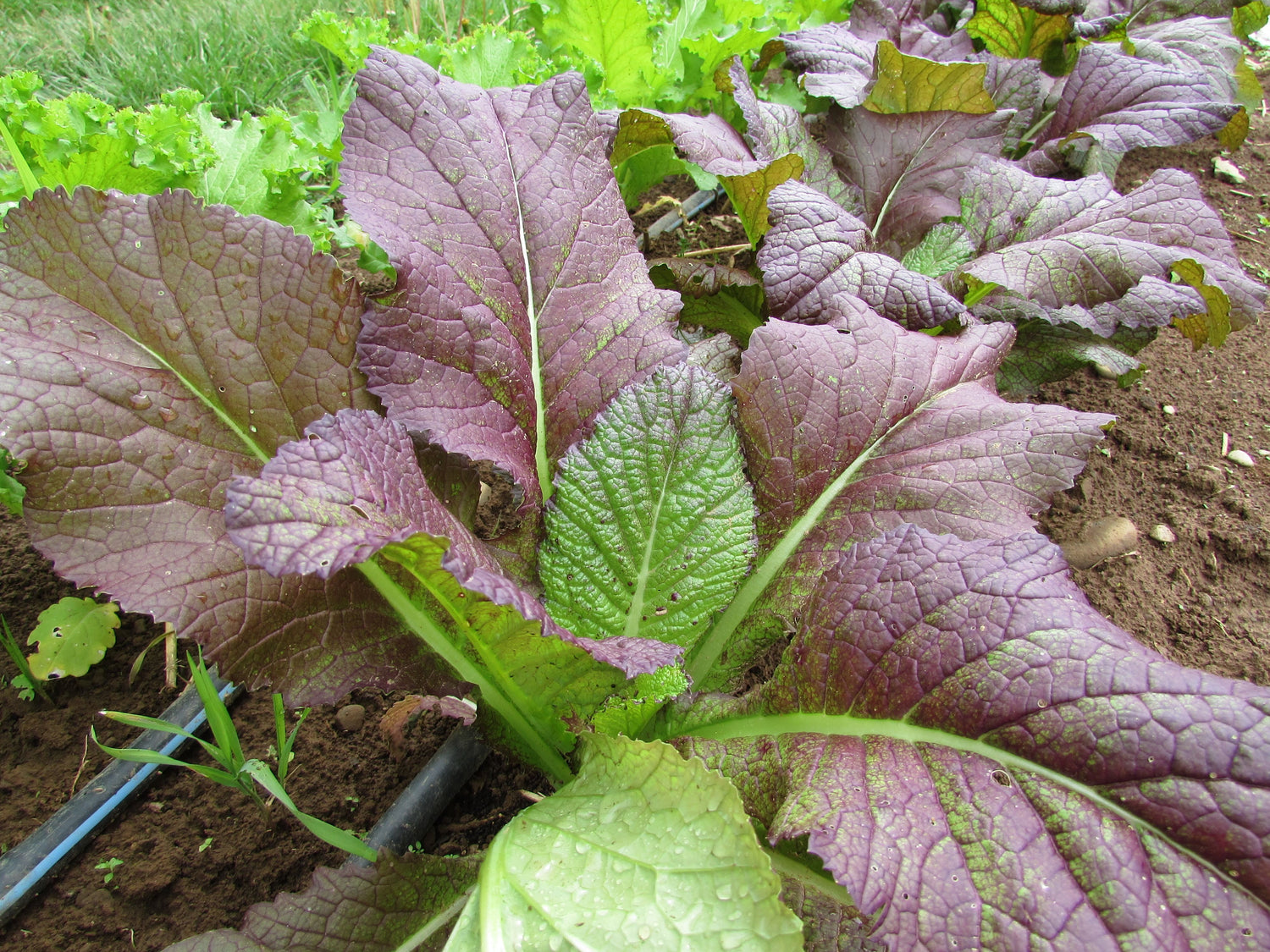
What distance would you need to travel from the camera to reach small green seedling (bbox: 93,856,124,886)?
4.38ft

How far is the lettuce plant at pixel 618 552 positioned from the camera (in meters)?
0.94

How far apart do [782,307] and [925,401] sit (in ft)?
1.04

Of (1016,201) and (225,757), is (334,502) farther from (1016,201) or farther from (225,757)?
(1016,201)

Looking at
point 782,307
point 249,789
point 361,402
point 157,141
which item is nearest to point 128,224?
point 361,402

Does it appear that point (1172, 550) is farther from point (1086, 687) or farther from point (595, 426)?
point (595, 426)

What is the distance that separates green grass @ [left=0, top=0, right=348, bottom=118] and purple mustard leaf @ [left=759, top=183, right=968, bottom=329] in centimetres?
231

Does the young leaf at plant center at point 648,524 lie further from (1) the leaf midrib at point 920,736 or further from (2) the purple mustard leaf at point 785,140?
(2) the purple mustard leaf at point 785,140

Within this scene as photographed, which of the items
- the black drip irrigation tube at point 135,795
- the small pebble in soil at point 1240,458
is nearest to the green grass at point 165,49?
the black drip irrigation tube at point 135,795

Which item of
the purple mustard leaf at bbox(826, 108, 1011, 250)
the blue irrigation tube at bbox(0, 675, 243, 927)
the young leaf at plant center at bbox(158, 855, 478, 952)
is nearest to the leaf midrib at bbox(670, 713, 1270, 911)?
the young leaf at plant center at bbox(158, 855, 478, 952)

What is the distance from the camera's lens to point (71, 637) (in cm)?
151

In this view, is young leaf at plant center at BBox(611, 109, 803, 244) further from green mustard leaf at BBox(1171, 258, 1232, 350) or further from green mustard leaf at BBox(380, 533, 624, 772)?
green mustard leaf at BBox(380, 533, 624, 772)

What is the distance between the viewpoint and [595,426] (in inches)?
52.6

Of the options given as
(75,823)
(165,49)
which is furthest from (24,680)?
(165,49)

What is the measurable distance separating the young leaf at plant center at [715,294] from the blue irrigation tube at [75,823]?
1284mm
